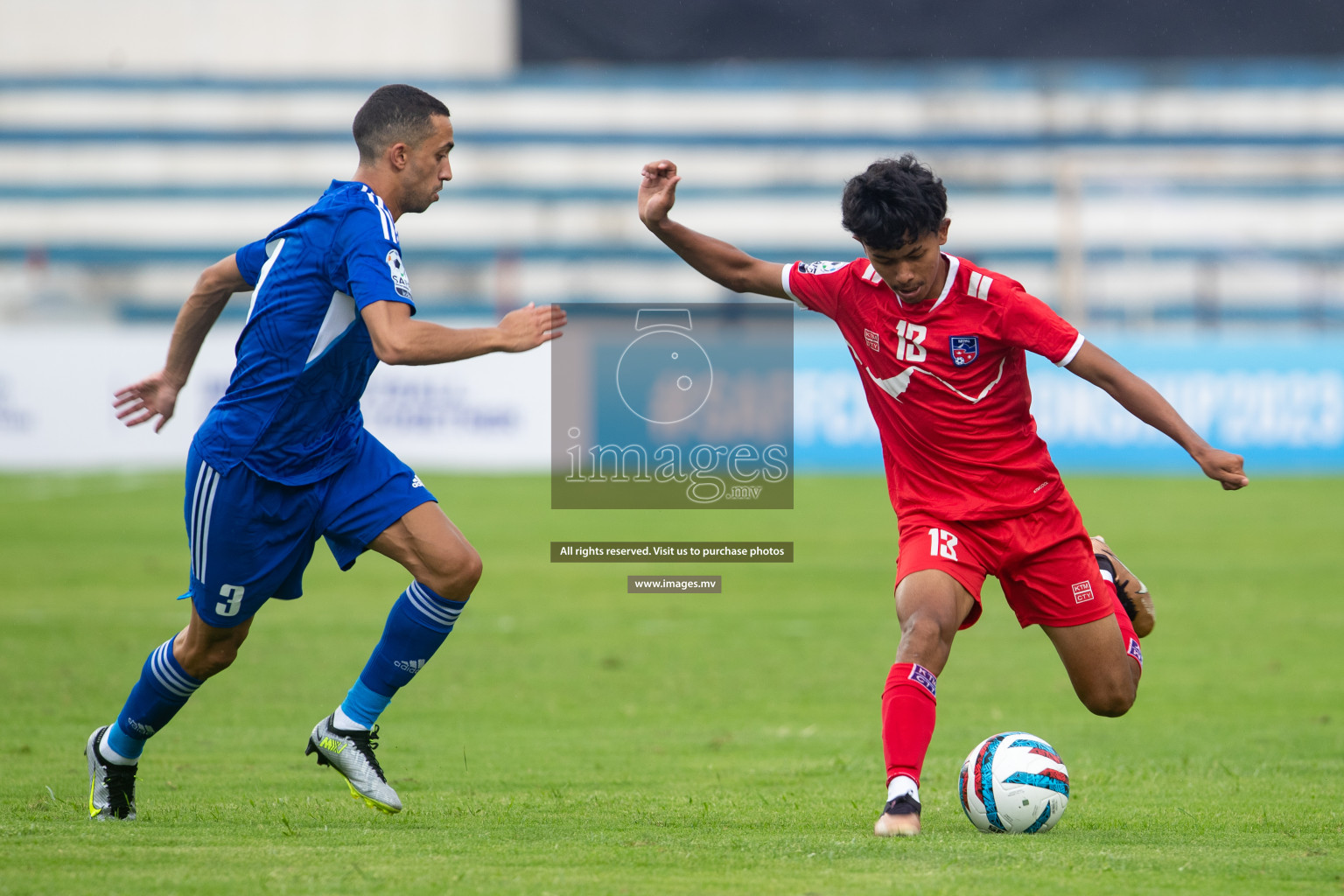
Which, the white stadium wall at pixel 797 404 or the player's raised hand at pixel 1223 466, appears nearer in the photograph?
the player's raised hand at pixel 1223 466

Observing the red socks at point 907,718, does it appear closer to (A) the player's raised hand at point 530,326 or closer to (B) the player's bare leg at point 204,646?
(A) the player's raised hand at point 530,326

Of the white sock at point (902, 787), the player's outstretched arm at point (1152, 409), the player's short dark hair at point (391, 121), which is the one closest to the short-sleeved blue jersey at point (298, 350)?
the player's short dark hair at point (391, 121)

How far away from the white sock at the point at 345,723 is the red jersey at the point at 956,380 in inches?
80.7

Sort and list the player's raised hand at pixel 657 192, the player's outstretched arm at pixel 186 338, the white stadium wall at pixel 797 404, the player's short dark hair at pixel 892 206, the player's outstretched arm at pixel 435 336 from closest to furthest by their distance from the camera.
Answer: the player's outstretched arm at pixel 435 336 < the player's short dark hair at pixel 892 206 < the player's outstretched arm at pixel 186 338 < the player's raised hand at pixel 657 192 < the white stadium wall at pixel 797 404

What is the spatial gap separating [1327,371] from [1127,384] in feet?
51.4

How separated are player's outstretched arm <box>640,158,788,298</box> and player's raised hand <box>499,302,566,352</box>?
860mm

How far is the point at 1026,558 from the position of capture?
5445mm

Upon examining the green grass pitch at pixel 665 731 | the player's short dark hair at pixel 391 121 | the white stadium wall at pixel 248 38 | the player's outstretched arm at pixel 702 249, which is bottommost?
the green grass pitch at pixel 665 731

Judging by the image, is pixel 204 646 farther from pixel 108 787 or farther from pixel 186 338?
pixel 186 338

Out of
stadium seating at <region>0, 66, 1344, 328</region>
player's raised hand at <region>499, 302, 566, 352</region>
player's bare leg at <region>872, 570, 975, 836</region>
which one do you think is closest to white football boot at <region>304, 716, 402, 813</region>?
player's raised hand at <region>499, 302, 566, 352</region>

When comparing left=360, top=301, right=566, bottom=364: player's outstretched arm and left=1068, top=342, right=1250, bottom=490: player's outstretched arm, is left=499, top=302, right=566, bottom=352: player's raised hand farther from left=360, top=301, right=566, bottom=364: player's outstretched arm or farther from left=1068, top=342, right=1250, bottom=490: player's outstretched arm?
left=1068, top=342, right=1250, bottom=490: player's outstretched arm

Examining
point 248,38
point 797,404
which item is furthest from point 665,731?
point 248,38

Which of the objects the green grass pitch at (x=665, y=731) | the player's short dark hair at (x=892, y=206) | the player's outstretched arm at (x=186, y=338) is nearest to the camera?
the green grass pitch at (x=665, y=731)

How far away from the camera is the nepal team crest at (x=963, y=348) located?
17.4ft
